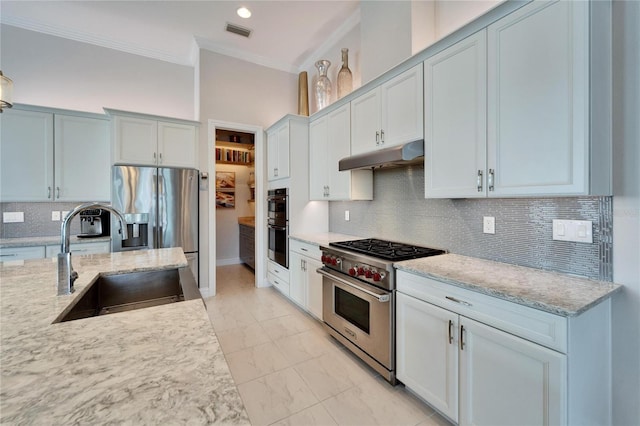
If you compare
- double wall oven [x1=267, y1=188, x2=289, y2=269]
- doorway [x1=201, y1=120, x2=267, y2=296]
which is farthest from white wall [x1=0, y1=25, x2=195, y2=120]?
double wall oven [x1=267, y1=188, x2=289, y2=269]

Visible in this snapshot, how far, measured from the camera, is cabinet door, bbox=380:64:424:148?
2113 mm

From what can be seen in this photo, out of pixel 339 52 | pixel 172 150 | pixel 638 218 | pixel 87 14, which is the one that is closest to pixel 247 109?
pixel 172 150

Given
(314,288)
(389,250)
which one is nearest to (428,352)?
(389,250)

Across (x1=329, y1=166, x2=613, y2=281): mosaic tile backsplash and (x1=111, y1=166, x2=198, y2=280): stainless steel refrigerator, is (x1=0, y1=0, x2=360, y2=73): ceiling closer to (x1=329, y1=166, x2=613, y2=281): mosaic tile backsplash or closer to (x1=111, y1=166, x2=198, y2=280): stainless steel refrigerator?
(x1=111, y1=166, x2=198, y2=280): stainless steel refrigerator

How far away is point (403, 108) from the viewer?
2240mm

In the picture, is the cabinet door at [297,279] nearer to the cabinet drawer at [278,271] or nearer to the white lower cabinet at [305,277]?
the white lower cabinet at [305,277]

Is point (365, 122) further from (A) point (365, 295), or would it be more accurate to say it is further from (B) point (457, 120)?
(A) point (365, 295)

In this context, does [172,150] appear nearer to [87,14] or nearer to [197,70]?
[197,70]

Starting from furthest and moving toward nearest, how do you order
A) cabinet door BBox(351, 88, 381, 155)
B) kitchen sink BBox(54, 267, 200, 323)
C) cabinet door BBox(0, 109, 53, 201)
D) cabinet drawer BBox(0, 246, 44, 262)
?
cabinet door BBox(0, 109, 53, 201) → cabinet drawer BBox(0, 246, 44, 262) → cabinet door BBox(351, 88, 381, 155) → kitchen sink BBox(54, 267, 200, 323)

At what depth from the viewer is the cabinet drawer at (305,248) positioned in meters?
2.98

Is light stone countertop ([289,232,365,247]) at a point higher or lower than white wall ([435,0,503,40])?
lower

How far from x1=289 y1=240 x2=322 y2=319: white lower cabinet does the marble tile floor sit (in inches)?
7.7

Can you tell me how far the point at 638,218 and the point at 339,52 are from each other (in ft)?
11.5

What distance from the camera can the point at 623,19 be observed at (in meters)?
1.37
